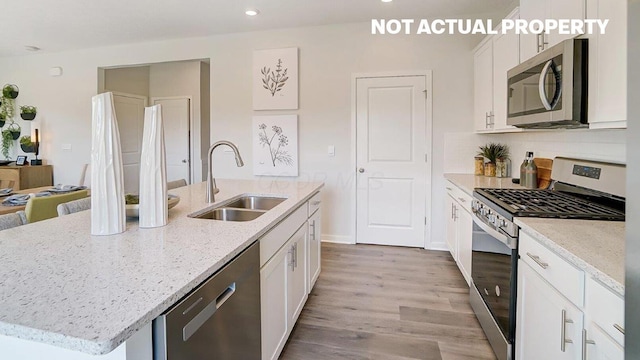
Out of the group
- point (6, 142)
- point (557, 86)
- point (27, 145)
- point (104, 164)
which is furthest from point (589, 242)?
point (6, 142)

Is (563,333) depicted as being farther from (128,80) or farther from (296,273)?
(128,80)

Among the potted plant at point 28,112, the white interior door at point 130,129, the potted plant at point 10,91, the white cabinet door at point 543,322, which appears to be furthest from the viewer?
the white interior door at point 130,129

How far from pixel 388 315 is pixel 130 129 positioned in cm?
567

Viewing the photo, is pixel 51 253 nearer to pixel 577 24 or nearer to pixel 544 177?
pixel 577 24

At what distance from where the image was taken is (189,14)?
3703 mm

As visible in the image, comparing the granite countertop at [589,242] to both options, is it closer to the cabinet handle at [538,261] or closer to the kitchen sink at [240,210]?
the cabinet handle at [538,261]

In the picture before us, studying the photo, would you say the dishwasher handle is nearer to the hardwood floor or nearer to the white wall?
the hardwood floor

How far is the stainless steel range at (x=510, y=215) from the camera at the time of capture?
1652 mm

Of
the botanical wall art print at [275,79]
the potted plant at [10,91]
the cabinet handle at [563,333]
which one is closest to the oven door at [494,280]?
the cabinet handle at [563,333]

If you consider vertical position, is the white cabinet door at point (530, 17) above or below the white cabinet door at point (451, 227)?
above

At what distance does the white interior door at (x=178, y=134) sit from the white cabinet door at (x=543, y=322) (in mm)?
5523

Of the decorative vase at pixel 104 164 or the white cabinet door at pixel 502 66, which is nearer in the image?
the decorative vase at pixel 104 164

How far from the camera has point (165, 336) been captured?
810 mm

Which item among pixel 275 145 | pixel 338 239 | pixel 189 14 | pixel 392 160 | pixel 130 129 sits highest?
pixel 189 14
